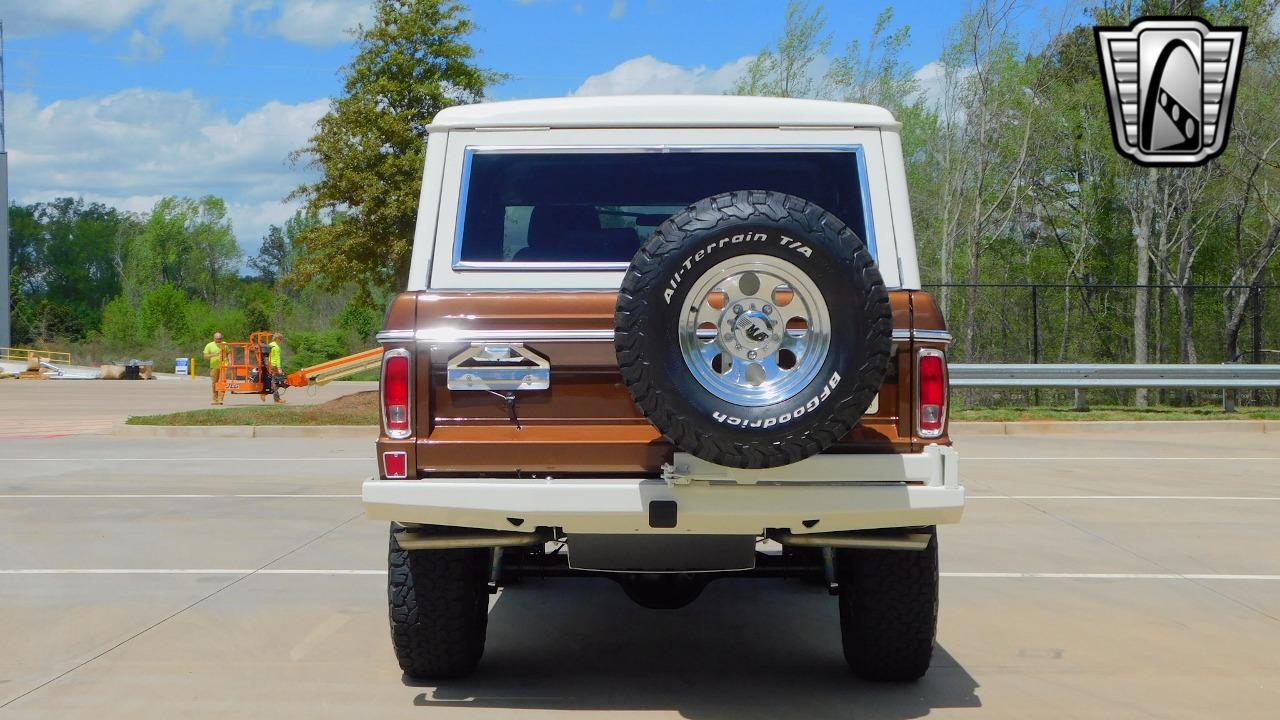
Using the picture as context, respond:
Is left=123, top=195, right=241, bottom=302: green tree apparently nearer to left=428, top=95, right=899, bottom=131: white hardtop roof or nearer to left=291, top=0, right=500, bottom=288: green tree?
left=291, top=0, right=500, bottom=288: green tree

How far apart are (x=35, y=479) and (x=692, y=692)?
10668mm

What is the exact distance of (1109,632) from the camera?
6379mm

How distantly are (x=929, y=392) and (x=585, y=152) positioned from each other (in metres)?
1.71

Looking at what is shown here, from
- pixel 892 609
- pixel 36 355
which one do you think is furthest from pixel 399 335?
pixel 36 355

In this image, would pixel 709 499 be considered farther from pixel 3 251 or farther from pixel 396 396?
pixel 3 251

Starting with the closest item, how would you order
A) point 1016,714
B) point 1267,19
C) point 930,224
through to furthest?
point 1016,714
point 1267,19
point 930,224

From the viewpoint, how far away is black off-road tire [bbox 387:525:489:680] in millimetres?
5105

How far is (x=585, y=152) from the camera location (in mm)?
5191

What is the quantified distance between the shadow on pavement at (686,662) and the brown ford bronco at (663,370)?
8.3 inches

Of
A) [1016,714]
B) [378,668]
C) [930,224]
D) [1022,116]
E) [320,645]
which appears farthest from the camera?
[930,224]

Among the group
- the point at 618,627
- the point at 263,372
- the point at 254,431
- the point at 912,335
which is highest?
the point at 912,335

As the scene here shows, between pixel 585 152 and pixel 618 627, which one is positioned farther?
pixel 618 627

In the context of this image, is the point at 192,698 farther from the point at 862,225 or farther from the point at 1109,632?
the point at 1109,632

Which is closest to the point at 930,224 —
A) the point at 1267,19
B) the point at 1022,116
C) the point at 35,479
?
the point at 1022,116
